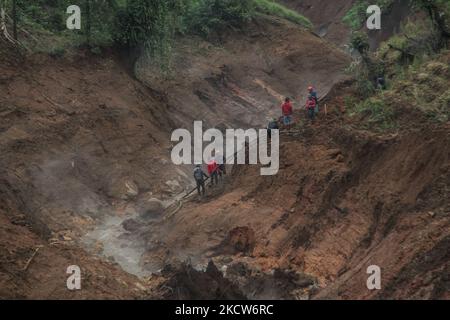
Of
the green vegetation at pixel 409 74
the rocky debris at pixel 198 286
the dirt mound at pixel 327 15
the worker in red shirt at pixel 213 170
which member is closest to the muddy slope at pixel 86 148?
the rocky debris at pixel 198 286

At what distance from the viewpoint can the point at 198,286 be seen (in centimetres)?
1443

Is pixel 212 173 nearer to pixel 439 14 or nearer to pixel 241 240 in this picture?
pixel 241 240

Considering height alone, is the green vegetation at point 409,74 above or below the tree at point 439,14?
below

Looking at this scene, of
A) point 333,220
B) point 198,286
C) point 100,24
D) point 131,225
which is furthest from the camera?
point 100,24

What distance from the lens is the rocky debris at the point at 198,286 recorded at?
46.2 ft

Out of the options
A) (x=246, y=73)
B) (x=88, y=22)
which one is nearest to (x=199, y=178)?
(x=88, y=22)

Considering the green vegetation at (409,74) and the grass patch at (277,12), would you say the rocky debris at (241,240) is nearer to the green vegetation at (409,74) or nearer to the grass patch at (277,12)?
the green vegetation at (409,74)

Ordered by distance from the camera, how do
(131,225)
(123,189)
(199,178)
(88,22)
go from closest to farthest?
(131,225) → (199,178) → (123,189) → (88,22)

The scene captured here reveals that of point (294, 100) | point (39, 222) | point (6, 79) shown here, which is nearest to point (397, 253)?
point (39, 222)

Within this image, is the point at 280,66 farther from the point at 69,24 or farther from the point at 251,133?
the point at 69,24

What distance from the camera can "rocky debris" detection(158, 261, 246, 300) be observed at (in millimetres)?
14078

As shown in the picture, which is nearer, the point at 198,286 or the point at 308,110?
the point at 198,286

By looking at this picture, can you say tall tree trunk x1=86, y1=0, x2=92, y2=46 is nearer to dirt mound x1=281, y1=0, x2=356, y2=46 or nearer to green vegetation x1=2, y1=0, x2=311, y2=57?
green vegetation x1=2, y1=0, x2=311, y2=57

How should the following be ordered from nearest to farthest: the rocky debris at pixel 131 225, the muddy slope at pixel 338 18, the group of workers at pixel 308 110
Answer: the rocky debris at pixel 131 225 → the group of workers at pixel 308 110 → the muddy slope at pixel 338 18
